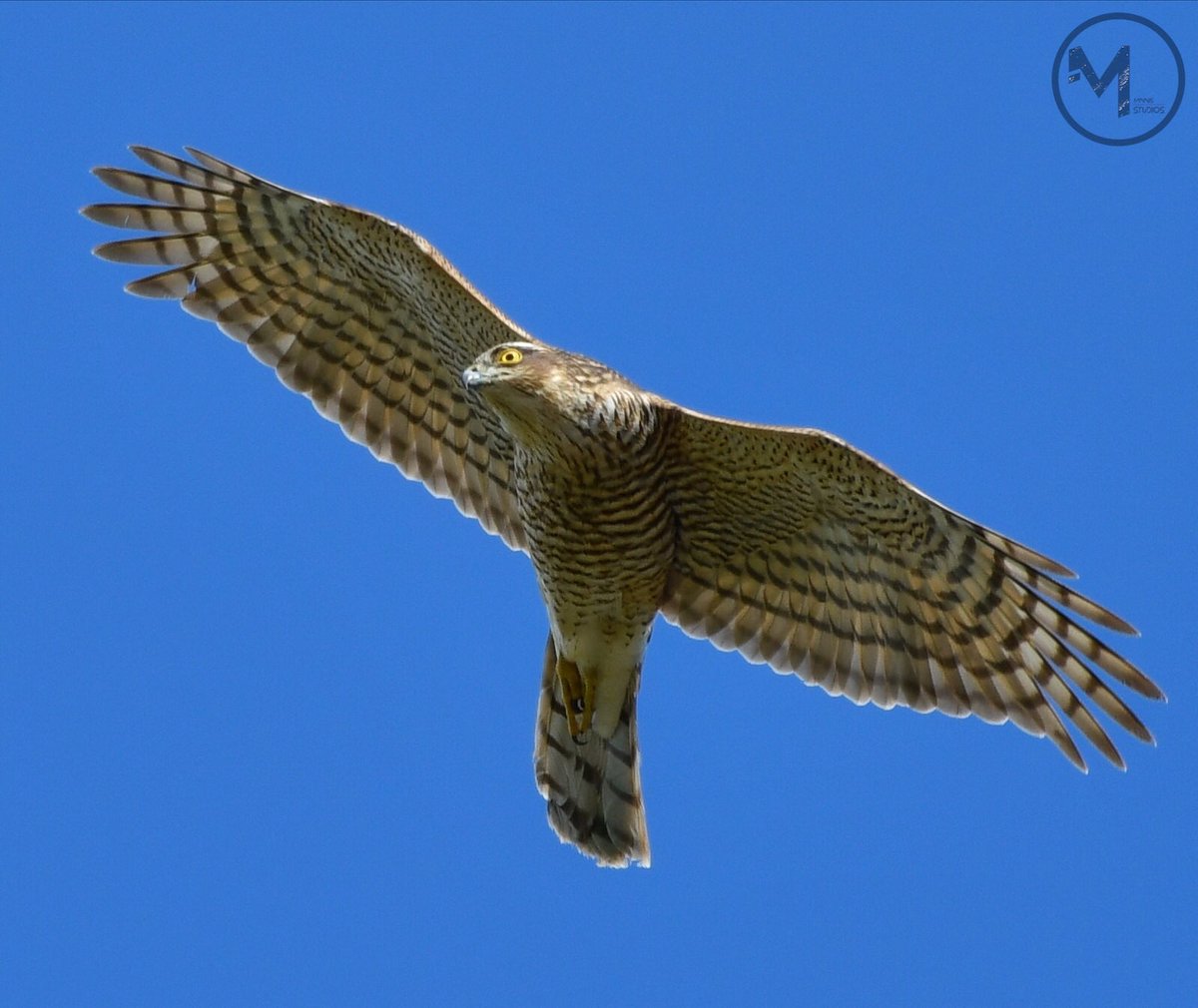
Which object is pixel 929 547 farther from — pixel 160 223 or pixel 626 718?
pixel 160 223

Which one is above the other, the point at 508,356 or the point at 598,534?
the point at 508,356

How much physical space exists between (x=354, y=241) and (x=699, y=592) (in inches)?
96.0

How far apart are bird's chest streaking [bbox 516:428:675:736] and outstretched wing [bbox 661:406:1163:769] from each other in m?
0.25

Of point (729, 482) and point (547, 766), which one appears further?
point (547, 766)

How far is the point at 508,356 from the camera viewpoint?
9172 mm

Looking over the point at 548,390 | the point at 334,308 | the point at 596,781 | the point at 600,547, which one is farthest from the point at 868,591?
the point at 334,308

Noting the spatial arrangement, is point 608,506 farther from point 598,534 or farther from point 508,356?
point 508,356

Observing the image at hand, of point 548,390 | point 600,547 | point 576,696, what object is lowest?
point 576,696

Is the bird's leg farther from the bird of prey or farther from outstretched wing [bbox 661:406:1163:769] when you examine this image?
outstretched wing [bbox 661:406:1163:769]

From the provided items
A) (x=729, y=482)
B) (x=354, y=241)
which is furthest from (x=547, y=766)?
(x=354, y=241)

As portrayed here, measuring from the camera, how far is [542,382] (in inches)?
359

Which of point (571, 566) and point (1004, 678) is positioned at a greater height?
point (1004, 678)

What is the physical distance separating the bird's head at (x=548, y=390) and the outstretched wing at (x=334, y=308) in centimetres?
73

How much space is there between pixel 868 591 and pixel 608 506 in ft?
5.03
